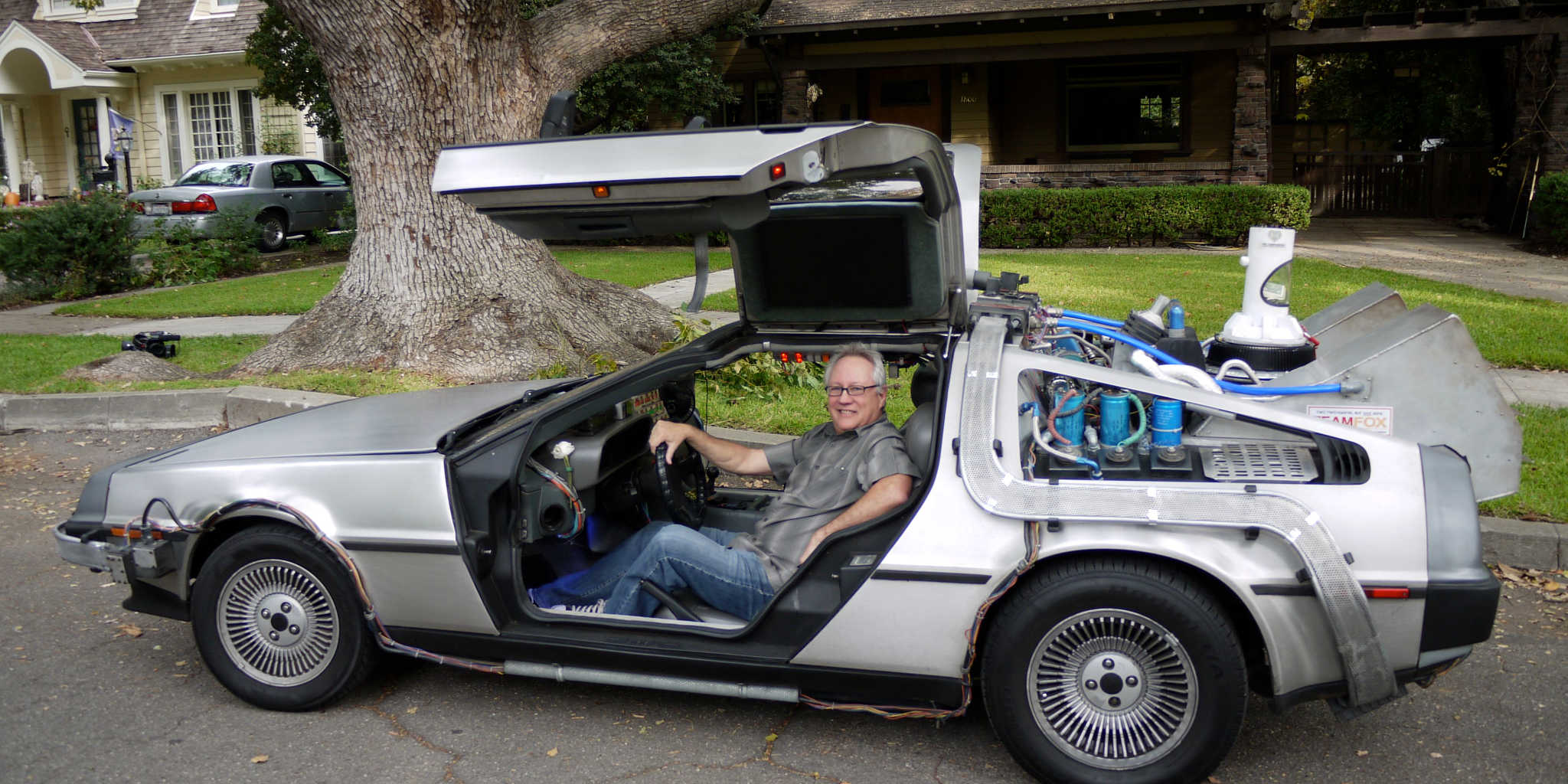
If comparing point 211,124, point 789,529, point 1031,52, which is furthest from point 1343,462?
point 211,124

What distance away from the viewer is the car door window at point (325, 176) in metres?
19.7

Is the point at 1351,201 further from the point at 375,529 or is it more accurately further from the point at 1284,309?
the point at 375,529

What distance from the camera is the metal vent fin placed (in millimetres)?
3201

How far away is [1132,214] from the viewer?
16.7 meters

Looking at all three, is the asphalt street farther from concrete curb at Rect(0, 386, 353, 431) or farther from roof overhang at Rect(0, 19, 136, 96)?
roof overhang at Rect(0, 19, 136, 96)

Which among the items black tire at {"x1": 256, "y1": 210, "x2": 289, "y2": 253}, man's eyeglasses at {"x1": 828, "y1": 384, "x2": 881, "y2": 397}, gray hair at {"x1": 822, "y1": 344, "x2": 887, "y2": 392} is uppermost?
black tire at {"x1": 256, "y1": 210, "x2": 289, "y2": 253}

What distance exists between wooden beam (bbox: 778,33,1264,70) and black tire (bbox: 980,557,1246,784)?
16079mm

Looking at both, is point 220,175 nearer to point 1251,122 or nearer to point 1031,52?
point 1031,52

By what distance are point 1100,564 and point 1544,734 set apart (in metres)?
1.59

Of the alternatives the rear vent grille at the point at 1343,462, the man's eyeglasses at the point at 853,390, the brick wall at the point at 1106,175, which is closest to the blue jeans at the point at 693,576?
the man's eyeglasses at the point at 853,390

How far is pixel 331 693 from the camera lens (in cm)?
377

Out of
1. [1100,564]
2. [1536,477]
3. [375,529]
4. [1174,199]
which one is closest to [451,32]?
[375,529]

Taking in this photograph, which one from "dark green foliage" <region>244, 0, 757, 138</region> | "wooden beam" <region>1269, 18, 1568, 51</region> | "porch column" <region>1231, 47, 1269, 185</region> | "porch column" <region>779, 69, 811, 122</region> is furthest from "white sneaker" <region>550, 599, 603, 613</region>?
"wooden beam" <region>1269, 18, 1568, 51</region>

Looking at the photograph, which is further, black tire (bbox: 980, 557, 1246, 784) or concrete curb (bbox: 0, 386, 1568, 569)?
concrete curb (bbox: 0, 386, 1568, 569)
